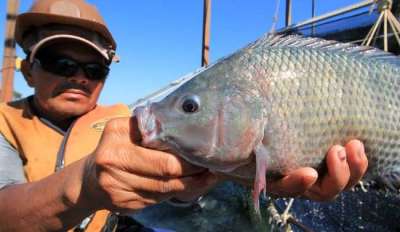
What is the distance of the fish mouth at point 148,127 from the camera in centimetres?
150

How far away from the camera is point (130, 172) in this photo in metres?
1.50

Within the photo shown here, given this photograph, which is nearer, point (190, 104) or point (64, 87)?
point (190, 104)

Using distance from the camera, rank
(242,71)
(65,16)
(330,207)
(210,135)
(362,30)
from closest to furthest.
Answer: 1. (210,135)
2. (242,71)
3. (65,16)
4. (330,207)
5. (362,30)

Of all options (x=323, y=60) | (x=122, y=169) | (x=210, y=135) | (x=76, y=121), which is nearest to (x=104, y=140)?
(x=122, y=169)

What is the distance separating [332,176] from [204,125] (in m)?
0.69

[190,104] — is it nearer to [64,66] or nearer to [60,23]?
[64,66]

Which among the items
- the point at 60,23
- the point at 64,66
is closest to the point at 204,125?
the point at 64,66

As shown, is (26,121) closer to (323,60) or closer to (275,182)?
(275,182)

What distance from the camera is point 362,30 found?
7.11 metres

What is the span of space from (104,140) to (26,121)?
5.16 ft

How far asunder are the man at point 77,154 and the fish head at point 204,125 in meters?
0.06

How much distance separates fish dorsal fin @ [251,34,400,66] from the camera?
1920 mm

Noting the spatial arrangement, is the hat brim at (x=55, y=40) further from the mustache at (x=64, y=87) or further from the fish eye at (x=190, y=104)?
the fish eye at (x=190, y=104)

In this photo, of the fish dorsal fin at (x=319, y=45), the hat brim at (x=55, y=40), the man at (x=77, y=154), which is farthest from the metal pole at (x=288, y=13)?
the fish dorsal fin at (x=319, y=45)
